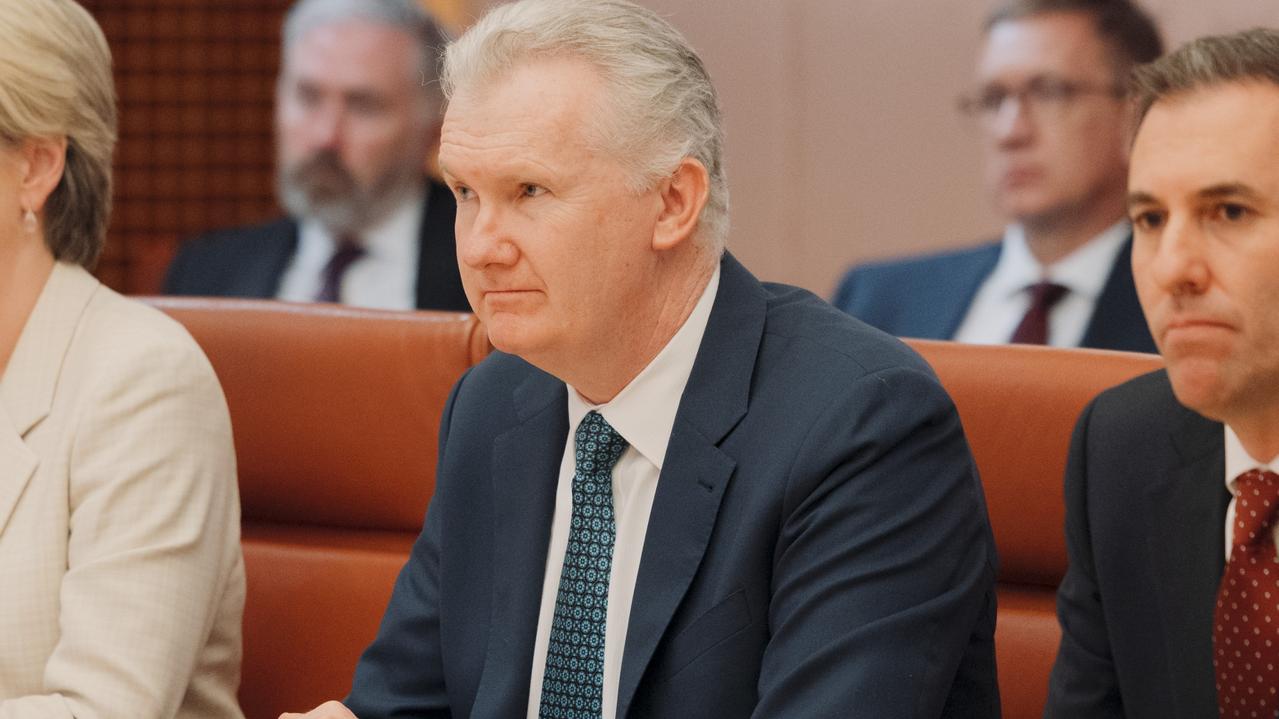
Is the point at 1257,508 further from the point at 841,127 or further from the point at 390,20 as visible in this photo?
the point at 841,127

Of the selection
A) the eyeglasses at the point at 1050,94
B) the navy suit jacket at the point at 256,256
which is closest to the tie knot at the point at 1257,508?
the eyeglasses at the point at 1050,94

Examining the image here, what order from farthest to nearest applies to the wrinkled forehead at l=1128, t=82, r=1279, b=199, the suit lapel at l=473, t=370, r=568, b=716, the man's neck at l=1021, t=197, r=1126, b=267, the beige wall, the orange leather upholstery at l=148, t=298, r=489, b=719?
the beige wall → the man's neck at l=1021, t=197, r=1126, b=267 → the orange leather upholstery at l=148, t=298, r=489, b=719 → the suit lapel at l=473, t=370, r=568, b=716 → the wrinkled forehead at l=1128, t=82, r=1279, b=199

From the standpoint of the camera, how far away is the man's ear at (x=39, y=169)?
6.57 ft

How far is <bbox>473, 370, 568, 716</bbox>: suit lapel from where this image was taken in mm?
1691

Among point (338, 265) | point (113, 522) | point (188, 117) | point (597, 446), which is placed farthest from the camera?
point (188, 117)

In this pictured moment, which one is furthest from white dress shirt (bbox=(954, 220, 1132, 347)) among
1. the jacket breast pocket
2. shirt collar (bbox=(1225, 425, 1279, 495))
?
the jacket breast pocket

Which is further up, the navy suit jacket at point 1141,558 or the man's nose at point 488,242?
the man's nose at point 488,242

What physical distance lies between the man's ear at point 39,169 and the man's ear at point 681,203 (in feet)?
2.76

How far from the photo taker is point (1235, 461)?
1.61 metres

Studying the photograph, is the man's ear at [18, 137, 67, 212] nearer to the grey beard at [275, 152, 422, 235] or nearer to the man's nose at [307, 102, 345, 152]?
the grey beard at [275, 152, 422, 235]

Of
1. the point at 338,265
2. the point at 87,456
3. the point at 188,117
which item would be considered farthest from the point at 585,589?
the point at 188,117

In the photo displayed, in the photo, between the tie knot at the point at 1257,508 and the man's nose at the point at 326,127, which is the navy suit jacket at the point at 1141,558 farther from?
the man's nose at the point at 326,127

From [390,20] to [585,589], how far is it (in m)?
2.31

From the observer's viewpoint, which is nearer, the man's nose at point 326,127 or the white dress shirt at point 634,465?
the white dress shirt at point 634,465
